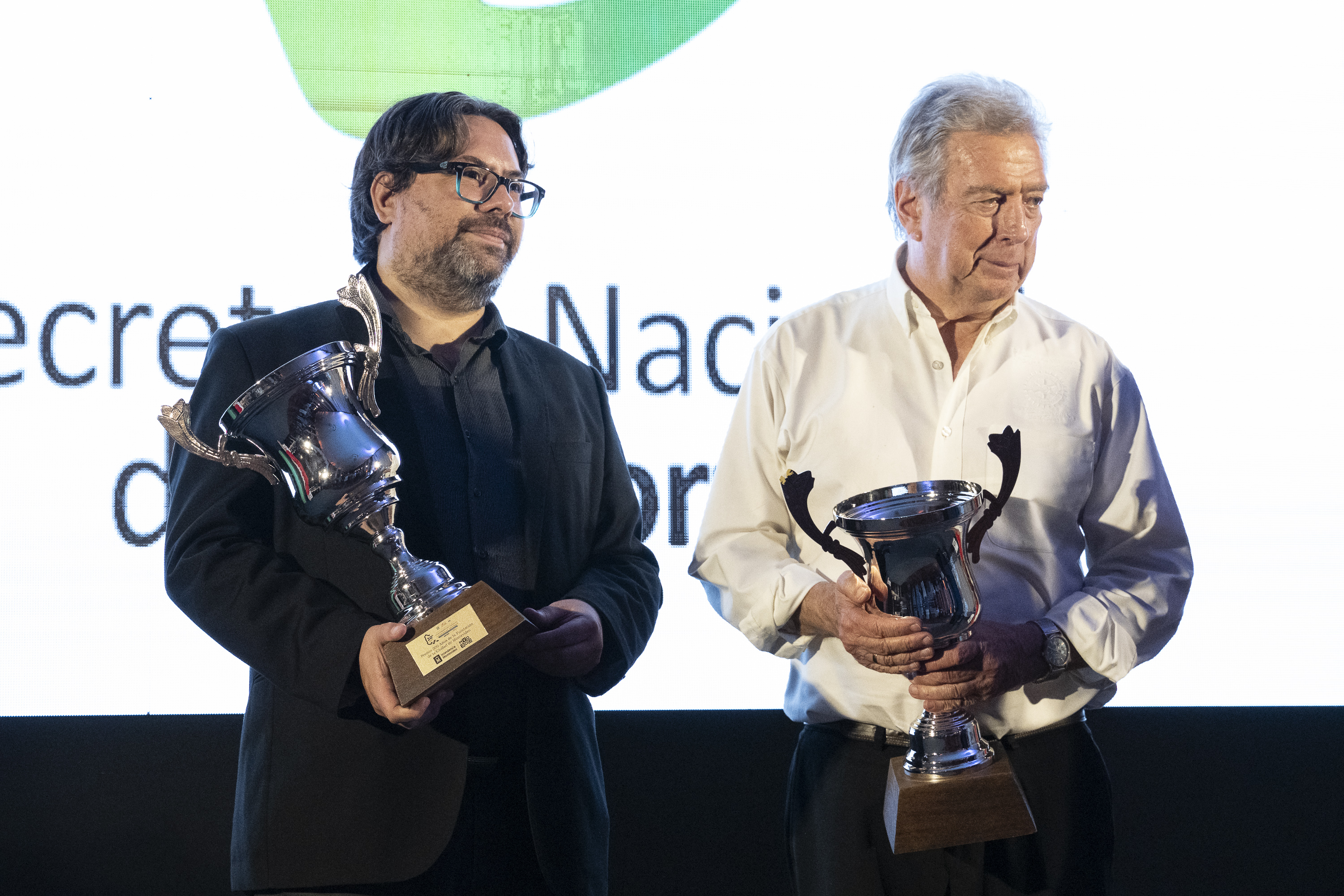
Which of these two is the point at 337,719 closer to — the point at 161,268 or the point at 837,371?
the point at 837,371

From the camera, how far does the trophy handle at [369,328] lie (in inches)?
62.6

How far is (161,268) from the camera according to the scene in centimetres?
251

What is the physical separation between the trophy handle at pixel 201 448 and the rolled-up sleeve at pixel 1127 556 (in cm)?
123

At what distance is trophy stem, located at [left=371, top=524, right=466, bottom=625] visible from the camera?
1.46m

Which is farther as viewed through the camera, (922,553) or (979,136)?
(979,136)

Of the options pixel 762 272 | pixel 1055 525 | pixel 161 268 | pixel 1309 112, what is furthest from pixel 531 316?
pixel 1309 112

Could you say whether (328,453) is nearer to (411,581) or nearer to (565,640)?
(411,581)

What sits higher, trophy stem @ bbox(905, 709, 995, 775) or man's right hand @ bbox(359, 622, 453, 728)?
man's right hand @ bbox(359, 622, 453, 728)

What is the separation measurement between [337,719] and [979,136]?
56.3 inches

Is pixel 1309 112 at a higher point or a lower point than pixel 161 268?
higher

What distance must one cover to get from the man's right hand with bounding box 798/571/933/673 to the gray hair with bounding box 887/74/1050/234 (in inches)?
A: 29.4

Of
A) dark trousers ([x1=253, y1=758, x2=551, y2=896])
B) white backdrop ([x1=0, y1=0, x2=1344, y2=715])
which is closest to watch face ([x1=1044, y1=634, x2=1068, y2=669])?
dark trousers ([x1=253, y1=758, x2=551, y2=896])

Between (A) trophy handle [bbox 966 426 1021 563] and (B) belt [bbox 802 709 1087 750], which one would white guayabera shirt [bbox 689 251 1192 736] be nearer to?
(B) belt [bbox 802 709 1087 750]

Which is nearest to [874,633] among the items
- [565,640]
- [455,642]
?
[565,640]
